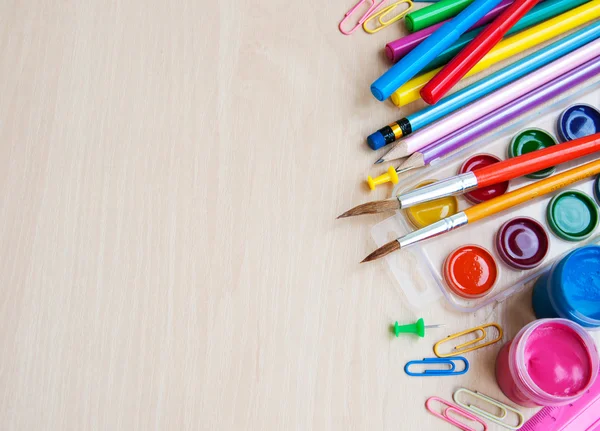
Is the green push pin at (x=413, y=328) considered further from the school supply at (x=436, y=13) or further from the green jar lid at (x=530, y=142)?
the school supply at (x=436, y=13)

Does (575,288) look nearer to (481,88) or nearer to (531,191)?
(531,191)

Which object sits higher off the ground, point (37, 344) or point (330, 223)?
point (330, 223)

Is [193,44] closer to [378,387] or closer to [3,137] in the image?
[3,137]

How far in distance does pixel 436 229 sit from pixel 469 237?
6 centimetres

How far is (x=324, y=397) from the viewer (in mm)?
726

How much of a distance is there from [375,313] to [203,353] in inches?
8.0

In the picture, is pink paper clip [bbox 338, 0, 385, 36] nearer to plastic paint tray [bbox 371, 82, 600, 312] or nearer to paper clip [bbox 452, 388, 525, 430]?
plastic paint tray [bbox 371, 82, 600, 312]

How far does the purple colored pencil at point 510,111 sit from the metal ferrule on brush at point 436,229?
3.4 inches

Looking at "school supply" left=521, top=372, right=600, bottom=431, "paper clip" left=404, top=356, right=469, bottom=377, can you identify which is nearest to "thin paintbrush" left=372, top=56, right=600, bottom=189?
"paper clip" left=404, top=356, right=469, bottom=377

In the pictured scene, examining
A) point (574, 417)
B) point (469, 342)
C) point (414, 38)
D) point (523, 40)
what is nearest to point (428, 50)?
point (414, 38)

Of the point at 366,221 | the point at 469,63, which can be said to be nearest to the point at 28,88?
the point at 366,221

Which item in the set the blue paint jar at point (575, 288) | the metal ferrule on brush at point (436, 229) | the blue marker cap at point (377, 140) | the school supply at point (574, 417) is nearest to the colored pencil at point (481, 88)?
the blue marker cap at point (377, 140)

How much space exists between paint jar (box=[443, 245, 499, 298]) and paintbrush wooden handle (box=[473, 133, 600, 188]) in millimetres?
85

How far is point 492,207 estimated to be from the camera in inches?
30.5
